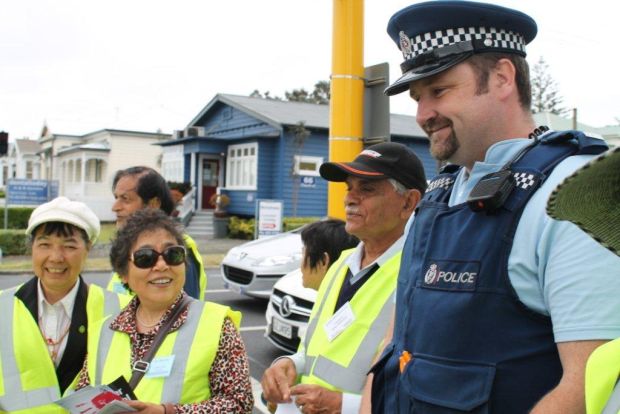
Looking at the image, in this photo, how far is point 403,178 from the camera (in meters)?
2.73

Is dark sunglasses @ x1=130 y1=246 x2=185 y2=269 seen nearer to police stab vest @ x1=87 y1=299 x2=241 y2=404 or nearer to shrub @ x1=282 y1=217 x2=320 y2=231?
police stab vest @ x1=87 y1=299 x2=241 y2=404

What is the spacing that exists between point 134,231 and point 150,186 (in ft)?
3.03

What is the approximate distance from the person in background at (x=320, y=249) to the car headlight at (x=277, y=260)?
16.8 ft

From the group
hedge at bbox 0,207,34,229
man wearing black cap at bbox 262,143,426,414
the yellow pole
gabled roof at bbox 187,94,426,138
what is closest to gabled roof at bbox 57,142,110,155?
gabled roof at bbox 187,94,426,138

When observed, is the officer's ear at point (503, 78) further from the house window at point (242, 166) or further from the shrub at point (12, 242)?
the house window at point (242, 166)

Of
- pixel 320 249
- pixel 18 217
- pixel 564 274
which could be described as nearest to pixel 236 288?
pixel 320 249

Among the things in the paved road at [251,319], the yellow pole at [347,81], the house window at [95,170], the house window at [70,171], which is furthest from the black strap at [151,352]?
the house window at [70,171]

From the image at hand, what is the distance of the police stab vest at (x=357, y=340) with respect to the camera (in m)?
2.33

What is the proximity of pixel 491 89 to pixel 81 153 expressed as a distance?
39.9 metres

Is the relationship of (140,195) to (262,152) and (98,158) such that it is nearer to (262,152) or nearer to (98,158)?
(262,152)

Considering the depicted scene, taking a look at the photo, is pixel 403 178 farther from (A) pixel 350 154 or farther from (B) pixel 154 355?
(A) pixel 350 154

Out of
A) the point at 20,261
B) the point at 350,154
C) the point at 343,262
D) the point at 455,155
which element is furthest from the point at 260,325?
the point at 20,261

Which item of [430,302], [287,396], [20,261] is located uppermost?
[430,302]

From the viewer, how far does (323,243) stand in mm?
3506
